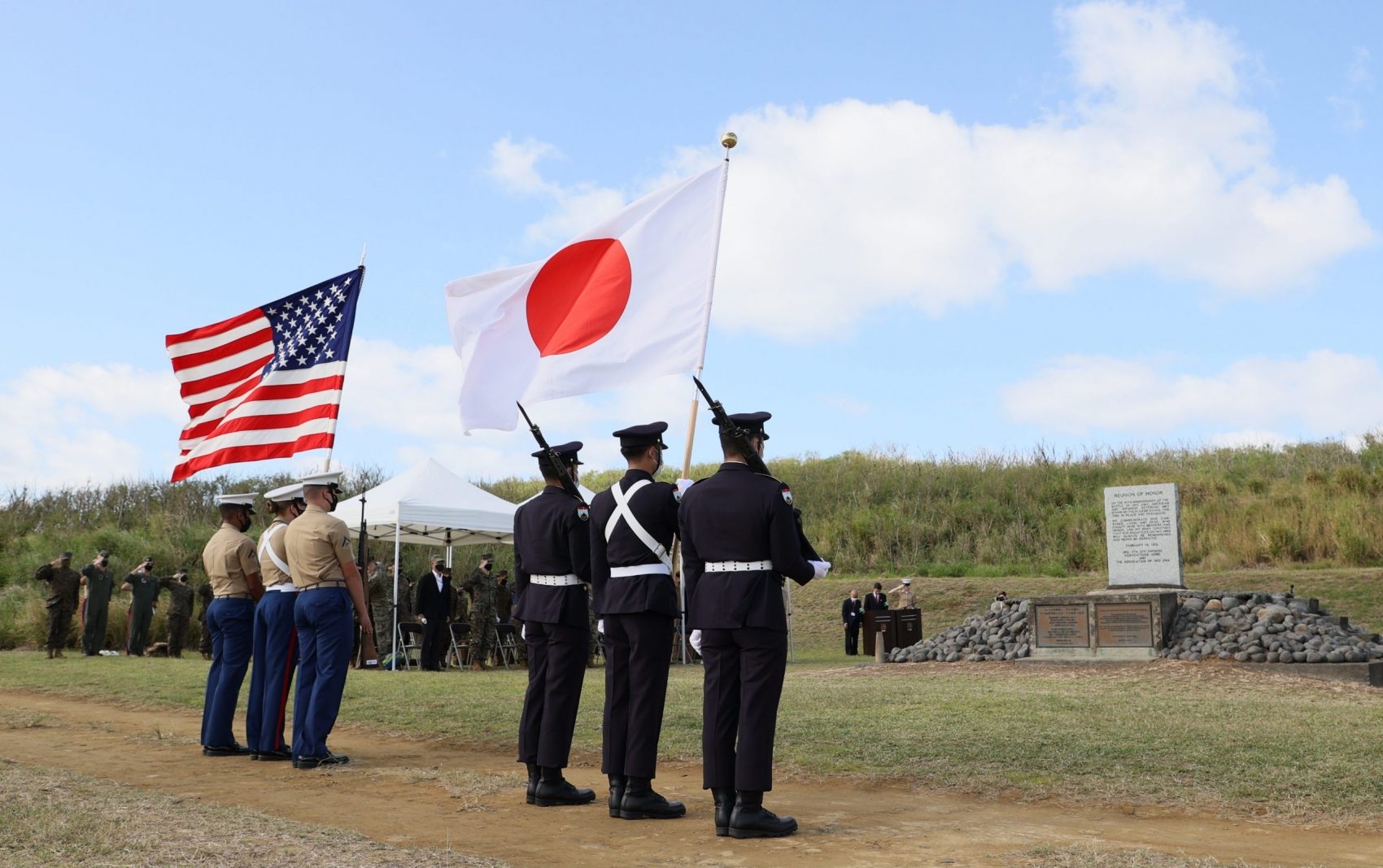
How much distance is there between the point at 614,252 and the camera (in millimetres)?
8141

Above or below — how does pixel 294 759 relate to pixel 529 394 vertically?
below

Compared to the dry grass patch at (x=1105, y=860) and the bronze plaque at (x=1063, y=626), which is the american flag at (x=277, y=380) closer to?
the dry grass patch at (x=1105, y=860)

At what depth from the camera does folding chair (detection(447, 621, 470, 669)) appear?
18500 mm

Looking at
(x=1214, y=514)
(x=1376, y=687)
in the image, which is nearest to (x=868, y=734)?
(x=1376, y=687)

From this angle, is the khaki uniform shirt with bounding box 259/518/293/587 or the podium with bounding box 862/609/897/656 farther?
the podium with bounding box 862/609/897/656

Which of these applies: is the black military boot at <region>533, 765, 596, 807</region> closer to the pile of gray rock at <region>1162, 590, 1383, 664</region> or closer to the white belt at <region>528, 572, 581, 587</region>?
the white belt at <region>528, 572, 581, 587</region>

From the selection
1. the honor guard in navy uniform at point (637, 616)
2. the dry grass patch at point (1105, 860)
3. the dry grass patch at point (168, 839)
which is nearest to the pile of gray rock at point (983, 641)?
the honor guard in navy uniform at point (637, 616)

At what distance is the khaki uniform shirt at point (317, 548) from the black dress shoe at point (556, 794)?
2.20 meters

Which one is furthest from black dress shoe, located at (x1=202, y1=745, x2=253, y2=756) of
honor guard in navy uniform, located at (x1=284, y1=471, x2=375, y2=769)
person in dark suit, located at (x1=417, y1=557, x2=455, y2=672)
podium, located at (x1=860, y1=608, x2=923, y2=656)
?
podium, located at (x1=860, y1=608, x2=923, y2=656)

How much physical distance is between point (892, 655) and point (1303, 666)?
533 centimetres

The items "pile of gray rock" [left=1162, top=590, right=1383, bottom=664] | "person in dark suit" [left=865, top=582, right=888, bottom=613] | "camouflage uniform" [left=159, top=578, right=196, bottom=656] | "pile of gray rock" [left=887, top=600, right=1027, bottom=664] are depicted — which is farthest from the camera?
"person in dark suit" [left=865, top=582, right=888, bottom=613]

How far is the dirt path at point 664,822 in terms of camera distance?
5.00 meters

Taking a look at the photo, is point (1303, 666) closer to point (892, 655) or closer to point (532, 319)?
point (892, 655)

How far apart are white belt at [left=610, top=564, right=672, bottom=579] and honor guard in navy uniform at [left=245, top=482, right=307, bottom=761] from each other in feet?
9.12
